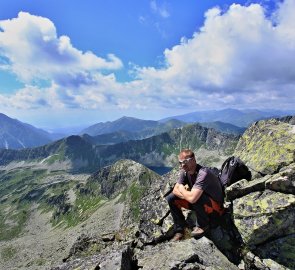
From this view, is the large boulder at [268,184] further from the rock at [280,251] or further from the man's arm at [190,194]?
the man's arm at [190,194]

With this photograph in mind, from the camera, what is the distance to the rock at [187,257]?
13307 mm

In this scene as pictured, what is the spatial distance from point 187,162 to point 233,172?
3883mm

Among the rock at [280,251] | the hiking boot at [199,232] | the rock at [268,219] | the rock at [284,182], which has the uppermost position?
the rock at [284,182]

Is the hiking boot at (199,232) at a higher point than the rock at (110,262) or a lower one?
higher

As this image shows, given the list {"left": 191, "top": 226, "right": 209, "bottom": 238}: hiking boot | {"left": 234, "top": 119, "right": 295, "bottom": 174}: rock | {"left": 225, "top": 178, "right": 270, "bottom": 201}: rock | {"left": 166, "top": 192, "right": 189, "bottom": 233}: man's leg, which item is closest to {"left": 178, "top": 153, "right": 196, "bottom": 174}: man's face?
{"left": 166, "top": 192, "right": 189, "bottom": 233}: man's leg

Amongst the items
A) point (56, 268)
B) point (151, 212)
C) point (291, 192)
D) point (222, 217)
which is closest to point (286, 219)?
point (291, 192)

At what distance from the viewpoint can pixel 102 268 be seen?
47.0 feet

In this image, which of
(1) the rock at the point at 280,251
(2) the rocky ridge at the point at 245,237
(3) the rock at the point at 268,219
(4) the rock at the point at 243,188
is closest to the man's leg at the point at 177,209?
(2) the rocky ridge at the point at 245,237

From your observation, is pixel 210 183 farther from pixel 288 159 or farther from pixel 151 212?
pixel 151 212

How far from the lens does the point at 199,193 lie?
610 inches

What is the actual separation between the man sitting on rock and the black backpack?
209cm

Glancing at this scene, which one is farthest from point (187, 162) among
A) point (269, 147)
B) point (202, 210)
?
point (269, 147)

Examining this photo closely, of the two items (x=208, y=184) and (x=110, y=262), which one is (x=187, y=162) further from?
(x=110, y=262)

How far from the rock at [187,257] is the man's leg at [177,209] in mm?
1838
